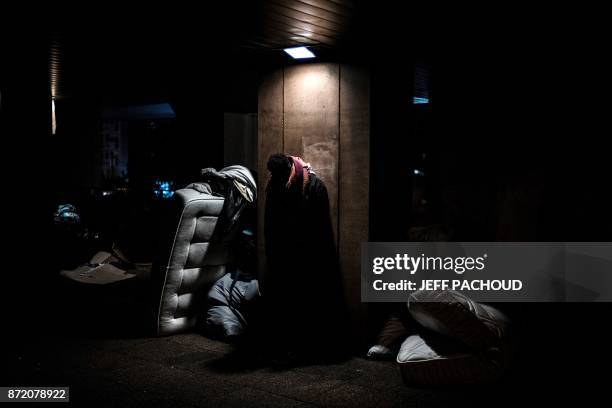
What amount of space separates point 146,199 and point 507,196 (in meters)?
9.42

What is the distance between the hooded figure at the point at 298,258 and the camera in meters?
5.40

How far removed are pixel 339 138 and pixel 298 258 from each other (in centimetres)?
129

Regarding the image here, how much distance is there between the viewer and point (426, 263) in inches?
224

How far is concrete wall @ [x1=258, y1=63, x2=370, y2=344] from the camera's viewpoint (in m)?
5.53

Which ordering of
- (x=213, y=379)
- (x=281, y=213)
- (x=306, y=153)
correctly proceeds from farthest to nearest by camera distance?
(x=306, y=153), (x=281, y=213), (x=213, y=379)

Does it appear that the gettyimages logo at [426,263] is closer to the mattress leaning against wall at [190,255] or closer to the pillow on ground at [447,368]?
the pillow on ground at [447,368]

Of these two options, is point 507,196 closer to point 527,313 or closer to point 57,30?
point 527,313

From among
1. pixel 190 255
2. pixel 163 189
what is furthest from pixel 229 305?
pixel 163 189

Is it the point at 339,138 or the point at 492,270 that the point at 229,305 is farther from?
the point at 492,270

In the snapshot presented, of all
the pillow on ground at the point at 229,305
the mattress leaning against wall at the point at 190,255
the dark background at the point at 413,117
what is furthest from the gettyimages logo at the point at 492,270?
the mattress leaning against wall at the point at 190,255

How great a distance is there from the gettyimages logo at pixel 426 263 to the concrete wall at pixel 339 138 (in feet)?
0.86

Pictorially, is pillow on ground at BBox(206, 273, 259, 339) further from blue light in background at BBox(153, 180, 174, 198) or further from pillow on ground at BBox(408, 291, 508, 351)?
blue light in background at BBox(153, 180, 174, 198)

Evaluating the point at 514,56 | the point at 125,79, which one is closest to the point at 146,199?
the point at 125,79

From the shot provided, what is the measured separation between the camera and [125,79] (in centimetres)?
1038
